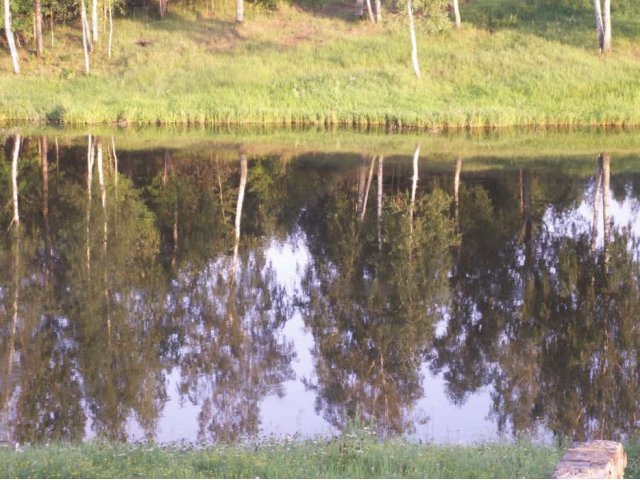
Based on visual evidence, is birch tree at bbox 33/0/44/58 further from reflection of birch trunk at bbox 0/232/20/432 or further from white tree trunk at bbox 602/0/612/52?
reflection of birch trunk at bbox 0/232/20/432

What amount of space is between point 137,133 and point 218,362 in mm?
24539

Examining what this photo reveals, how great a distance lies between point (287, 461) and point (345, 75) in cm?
3512

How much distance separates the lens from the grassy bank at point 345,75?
38.5 metres

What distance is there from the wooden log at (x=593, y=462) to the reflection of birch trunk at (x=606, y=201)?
435 inches

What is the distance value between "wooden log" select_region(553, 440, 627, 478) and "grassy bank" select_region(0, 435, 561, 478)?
139cm

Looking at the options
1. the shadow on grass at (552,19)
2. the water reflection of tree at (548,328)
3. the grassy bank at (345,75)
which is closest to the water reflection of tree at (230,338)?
the water reflection of tree at (548,328)

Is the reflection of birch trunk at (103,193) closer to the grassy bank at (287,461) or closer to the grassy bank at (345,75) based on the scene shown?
the grassy bank at (345,75)

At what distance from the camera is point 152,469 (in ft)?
25.6

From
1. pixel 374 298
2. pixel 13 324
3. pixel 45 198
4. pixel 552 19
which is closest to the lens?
pixel 13 324

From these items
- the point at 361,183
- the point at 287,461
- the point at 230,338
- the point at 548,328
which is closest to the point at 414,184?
the point at 361,183

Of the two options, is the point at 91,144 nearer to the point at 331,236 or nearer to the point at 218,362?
the point at 331,236

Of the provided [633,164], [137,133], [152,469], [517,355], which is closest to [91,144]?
[137,133]

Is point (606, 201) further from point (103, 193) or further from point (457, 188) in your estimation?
point (103, 193)

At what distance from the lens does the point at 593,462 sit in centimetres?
610
